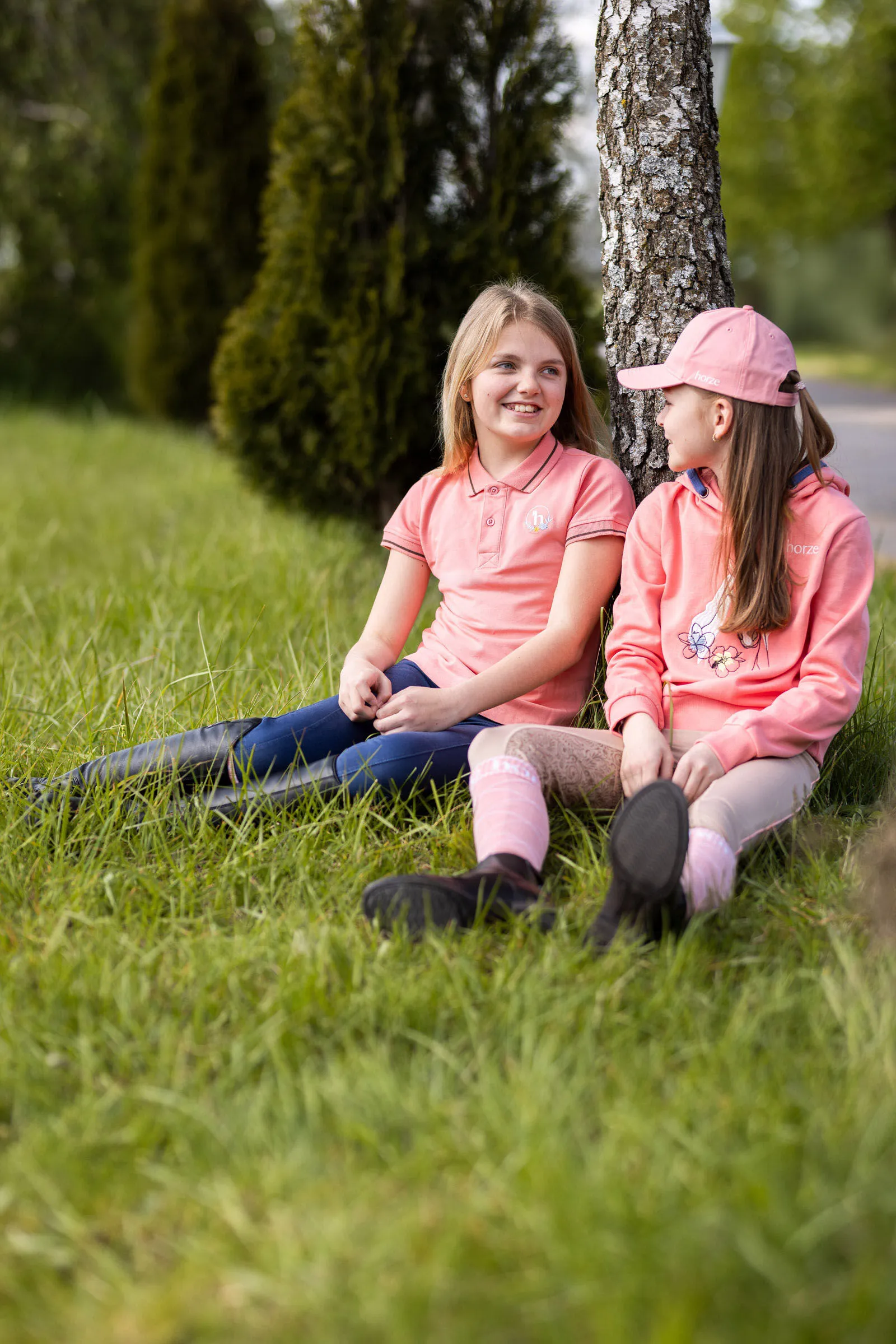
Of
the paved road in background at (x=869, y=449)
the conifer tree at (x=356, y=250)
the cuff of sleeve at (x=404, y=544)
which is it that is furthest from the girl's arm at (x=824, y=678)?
the conifer tree at (x=356, y=250)

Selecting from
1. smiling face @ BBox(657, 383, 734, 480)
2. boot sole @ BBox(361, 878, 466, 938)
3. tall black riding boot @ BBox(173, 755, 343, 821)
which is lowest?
boot sole @ BBox(361, 878, 466, 938)

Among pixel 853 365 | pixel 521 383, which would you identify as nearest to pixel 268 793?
pixel 521 383

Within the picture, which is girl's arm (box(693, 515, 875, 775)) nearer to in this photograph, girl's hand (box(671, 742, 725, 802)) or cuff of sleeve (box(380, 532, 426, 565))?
girl's hand (box(671, 742, 725, 802))

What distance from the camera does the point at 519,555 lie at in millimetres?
2648

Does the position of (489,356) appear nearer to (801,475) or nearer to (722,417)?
(722,417)

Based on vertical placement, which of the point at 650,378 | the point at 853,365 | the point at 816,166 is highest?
the point at 816,166

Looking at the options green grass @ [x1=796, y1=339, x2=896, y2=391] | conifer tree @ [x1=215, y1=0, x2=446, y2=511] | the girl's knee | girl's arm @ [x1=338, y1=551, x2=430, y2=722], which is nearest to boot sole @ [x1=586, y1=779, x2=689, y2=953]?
the girl's knee

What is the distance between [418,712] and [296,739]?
30cm

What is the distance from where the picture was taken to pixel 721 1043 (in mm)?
1632

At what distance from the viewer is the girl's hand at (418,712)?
242 cm

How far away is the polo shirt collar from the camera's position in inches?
106

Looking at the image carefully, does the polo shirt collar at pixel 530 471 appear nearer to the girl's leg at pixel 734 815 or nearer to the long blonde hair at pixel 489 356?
the long blonde hair at pixel 489 356

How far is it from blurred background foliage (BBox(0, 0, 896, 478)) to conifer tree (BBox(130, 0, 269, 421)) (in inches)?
2.0

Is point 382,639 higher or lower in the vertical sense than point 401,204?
lower
